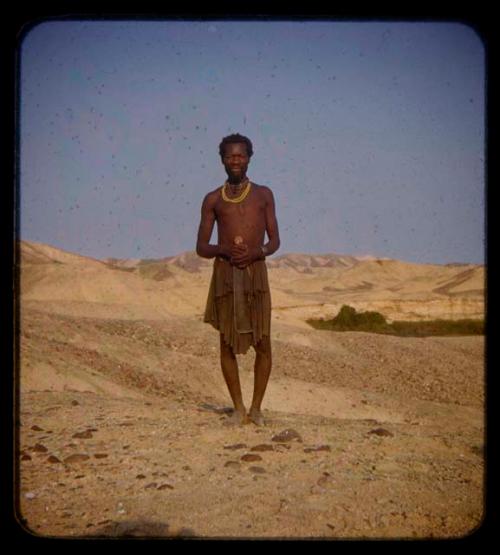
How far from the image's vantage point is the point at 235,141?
501 centimetres

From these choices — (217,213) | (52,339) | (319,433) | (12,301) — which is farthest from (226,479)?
(52,339)

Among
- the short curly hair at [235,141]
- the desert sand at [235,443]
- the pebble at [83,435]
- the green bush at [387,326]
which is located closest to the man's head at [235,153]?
the short curly hair at [235,141]

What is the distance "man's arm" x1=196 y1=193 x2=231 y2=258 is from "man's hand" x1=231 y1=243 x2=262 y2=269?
187 millimetres

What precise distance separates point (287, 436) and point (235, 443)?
44cm

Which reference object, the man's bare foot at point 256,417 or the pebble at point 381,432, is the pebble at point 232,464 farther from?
the pebble at point 381,432

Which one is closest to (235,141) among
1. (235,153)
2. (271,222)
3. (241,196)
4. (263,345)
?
(235,153)

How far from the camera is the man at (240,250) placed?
512 centimetres

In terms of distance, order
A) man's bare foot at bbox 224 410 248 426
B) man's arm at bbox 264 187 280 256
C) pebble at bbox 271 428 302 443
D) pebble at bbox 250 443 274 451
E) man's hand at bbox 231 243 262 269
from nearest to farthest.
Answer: pebble at bbox 250 443 274 451
pebble at bbox 271 428 302 443
man's hand at bbox 231 243 262 269
man's arm at bbox 264 187 280 256
man's bare foot at bbox 224 410 248 426

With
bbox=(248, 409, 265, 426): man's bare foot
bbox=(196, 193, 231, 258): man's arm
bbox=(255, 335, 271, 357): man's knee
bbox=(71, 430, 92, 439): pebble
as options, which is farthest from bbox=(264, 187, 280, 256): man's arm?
bbox=(71, 430, 92, 439): pebble

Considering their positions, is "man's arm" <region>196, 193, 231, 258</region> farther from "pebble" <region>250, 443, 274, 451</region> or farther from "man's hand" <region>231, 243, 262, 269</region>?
"pebble" <region>250, 443, 274, 451</region>

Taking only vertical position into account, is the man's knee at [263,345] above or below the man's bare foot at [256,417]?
above

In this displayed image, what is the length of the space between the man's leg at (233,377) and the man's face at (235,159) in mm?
1480

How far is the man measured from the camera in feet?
16.8

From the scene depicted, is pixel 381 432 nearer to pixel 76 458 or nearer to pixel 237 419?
pixel 237 419
